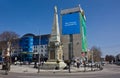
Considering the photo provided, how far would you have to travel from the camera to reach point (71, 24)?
135750 millimetres

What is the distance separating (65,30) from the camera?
143 metres

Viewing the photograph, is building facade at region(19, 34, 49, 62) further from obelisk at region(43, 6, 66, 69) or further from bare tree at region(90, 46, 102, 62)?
obelisk at region(43, 6, 66, 69)

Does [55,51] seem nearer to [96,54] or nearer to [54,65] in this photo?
[54,65]

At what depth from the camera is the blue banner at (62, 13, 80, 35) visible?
5394 inches

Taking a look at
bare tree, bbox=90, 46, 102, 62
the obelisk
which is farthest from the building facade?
the obelisk

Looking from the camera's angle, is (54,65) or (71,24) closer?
(54,65)

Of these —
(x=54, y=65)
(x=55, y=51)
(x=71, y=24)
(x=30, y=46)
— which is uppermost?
(x=71, y=24)

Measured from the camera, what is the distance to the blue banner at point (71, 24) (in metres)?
137

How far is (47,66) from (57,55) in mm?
3414

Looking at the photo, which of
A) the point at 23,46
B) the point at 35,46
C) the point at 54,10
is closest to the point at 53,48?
the point at 54,10

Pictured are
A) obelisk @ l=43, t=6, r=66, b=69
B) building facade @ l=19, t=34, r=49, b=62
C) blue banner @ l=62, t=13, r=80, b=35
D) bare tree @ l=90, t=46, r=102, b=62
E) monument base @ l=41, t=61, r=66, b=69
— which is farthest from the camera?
bare tree @ l=90, t=46, r=102, b=62

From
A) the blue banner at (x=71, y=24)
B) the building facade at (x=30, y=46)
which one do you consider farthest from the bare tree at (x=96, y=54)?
the building facade at (x=30, y=46)

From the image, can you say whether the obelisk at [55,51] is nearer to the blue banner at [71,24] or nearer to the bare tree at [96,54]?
the blue banner at [71,24]

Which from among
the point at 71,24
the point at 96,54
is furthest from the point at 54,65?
the point at 96,54
